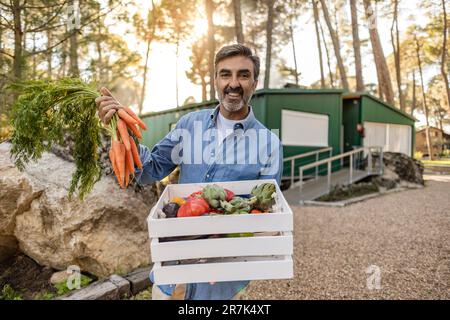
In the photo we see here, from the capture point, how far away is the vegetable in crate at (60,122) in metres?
1.15

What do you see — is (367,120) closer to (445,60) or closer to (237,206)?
(445,60)

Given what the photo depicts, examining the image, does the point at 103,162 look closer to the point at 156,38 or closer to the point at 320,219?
the point at 320,219

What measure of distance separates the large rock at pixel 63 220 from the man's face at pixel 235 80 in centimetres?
200

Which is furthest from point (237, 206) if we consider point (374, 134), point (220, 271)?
point (374, 134)

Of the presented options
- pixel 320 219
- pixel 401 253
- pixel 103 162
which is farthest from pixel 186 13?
pixel 401 253

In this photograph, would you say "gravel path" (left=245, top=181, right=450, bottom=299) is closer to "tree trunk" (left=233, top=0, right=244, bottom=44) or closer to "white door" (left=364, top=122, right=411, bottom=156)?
"tree trunk" (left=233, top=0, right=244, bottom=44)

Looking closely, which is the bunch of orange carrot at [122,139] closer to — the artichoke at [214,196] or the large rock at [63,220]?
the artichoke at [214,196]

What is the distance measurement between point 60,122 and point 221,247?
2.66 feet

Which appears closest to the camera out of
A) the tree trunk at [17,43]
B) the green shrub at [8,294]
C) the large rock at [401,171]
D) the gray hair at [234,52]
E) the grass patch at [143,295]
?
the gray hair at [234,52]

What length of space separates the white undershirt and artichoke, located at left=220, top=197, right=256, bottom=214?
0.52 m

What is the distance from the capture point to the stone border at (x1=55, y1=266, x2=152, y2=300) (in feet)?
8.73

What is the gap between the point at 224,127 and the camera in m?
1.59

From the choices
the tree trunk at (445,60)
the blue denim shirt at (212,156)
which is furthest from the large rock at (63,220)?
the tree trunk at (445,60)

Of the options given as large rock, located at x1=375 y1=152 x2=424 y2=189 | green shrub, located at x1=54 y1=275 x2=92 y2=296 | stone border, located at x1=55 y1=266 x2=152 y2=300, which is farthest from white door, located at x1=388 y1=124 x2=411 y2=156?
green shrub, located at x1=54 y1=275 x2=92 y2=296
